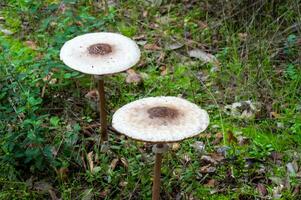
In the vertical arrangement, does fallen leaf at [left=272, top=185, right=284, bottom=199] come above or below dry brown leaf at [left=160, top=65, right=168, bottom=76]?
above

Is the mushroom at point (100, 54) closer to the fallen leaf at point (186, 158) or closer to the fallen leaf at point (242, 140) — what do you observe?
the fallen leaf at point (186, 158)

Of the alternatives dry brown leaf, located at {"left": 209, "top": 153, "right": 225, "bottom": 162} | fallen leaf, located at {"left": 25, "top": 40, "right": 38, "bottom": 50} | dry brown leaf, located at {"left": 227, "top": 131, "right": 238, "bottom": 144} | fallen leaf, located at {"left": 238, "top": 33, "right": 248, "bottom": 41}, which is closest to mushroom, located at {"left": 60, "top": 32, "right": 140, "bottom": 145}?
dry brown leaf, located at {"left": 209, "top": 153, "right": 225, "bottom": 162}

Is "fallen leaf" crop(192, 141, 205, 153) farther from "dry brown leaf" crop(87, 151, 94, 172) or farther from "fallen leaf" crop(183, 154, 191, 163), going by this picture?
"dry brown leaf" crop(87, 151, 94, 172)

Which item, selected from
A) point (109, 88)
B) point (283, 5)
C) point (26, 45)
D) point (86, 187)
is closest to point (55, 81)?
point (109, 88)

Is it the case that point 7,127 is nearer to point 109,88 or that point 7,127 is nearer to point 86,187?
point 86,187

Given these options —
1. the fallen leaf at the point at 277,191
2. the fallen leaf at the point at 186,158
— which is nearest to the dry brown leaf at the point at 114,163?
the fallen leaf at the point at 186,158

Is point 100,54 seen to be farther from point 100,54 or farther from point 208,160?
point 208,160
